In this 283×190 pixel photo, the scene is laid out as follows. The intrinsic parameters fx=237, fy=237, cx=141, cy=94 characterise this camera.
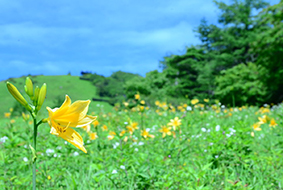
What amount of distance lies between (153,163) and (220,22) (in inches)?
1030

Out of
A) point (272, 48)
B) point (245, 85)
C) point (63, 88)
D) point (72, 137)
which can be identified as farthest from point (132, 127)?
point (63, 88)

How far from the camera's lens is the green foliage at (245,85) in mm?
18719

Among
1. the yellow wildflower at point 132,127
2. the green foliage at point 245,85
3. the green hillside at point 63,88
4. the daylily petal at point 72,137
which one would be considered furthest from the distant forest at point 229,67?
the green hillside at point 63,88

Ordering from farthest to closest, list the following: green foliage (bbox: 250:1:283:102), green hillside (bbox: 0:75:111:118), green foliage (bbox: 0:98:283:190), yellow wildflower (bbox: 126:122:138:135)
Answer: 1. green hillside (bbox: 0:75:111:118)
2. green foliage (bbox: 250:1:283:102)
3. yellow wildflower (bbox: 126:122:138:135)
4. green foliage (bbox: 0:98:283:190)

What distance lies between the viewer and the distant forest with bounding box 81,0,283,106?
17828 mm

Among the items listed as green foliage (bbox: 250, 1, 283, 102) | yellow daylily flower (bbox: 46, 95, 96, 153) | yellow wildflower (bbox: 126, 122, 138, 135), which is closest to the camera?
yellow daylily flower (bbox: 46, 95, 96, 153)

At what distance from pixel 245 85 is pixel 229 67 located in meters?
6.26

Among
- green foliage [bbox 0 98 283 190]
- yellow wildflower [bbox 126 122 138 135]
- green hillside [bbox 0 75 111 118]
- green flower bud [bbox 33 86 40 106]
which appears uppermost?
green hillside [bbox 0 75 111 118]

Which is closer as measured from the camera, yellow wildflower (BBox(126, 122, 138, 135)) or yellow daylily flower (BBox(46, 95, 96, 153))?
yellow daylily flower (BBox(46, 95, 96, 153))

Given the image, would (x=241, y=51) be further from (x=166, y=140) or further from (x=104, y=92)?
(x=104, y=92)

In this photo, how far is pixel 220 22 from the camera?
2580cm

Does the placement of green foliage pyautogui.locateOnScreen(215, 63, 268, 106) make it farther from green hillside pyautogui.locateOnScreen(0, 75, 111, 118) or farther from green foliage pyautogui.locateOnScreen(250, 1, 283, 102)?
green hillside pyautogui.locateOnScreen(0, 75, 111, 118)

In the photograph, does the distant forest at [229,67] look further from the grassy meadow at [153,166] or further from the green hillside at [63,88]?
the green hillside at [63,88]

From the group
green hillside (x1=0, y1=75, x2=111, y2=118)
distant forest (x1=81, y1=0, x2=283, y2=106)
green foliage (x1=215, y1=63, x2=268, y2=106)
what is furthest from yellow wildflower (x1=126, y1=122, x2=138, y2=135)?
green hillside (x1=0, y1=75, x2=111, y2=118)
